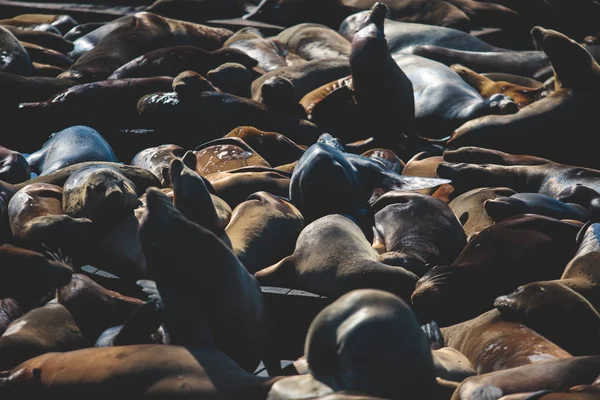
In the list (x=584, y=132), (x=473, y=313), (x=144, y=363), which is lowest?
(x=584, y=132)

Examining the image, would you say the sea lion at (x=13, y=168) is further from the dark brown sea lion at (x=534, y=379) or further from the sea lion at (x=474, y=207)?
the dark brown sea lion at (x=534, y=379)

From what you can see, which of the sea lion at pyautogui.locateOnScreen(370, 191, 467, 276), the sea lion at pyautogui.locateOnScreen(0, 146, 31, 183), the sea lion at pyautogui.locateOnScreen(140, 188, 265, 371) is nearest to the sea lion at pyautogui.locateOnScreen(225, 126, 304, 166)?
the sea lion at pyautogui.locateOnScreen(0, 146, 31, 183)

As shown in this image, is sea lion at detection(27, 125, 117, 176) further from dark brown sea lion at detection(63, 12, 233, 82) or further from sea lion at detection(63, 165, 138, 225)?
dark brown sea lion at detection(63, 12, 233, 82)

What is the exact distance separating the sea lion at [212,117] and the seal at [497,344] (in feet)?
11.4

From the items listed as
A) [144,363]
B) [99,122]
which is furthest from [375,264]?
[99,122]

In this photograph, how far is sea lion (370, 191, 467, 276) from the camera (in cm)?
486

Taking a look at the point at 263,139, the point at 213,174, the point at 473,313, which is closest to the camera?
the point at 473,313

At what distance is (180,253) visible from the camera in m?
3.62

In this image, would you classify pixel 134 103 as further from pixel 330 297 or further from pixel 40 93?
pixel 330 297

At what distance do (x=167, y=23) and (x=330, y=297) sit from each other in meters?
6.11

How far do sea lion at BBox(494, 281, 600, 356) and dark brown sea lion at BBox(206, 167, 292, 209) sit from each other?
208cm

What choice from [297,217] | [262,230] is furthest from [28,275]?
[297,217]

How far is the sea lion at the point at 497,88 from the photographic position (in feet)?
26.8

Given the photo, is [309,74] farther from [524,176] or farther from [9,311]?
[9,311]
